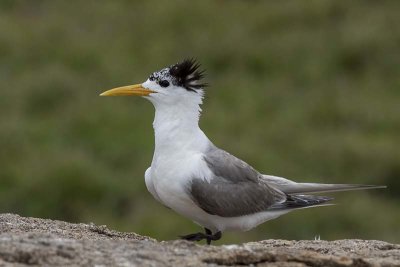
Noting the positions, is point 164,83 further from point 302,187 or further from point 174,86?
point 302,187

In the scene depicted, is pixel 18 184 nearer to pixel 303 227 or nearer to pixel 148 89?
pixel 303 227

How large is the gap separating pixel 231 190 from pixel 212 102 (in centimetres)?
721

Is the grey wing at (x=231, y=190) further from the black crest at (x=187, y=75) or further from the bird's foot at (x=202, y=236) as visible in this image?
the black crest at (x=187, y=75)

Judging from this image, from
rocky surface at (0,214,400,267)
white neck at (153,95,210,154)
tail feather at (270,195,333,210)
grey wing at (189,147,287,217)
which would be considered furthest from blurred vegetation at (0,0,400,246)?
rocky surface at (0,214,400,267)

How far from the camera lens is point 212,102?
46.5ft

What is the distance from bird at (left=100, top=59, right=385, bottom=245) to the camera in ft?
22.2

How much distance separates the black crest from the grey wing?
1.45 ft

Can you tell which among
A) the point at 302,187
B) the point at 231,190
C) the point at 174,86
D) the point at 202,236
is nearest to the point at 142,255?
the point at 202,236

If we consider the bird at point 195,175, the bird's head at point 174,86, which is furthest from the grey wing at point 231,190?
the bird's head at point 174,86

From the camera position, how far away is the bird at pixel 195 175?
22.2 feet

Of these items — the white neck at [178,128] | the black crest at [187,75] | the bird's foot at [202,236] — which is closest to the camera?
the bird's foot at [202,236]

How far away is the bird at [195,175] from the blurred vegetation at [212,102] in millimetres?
3600

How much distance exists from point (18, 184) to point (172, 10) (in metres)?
5.21

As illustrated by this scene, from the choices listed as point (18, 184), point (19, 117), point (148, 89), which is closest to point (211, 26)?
point (19, 117)
